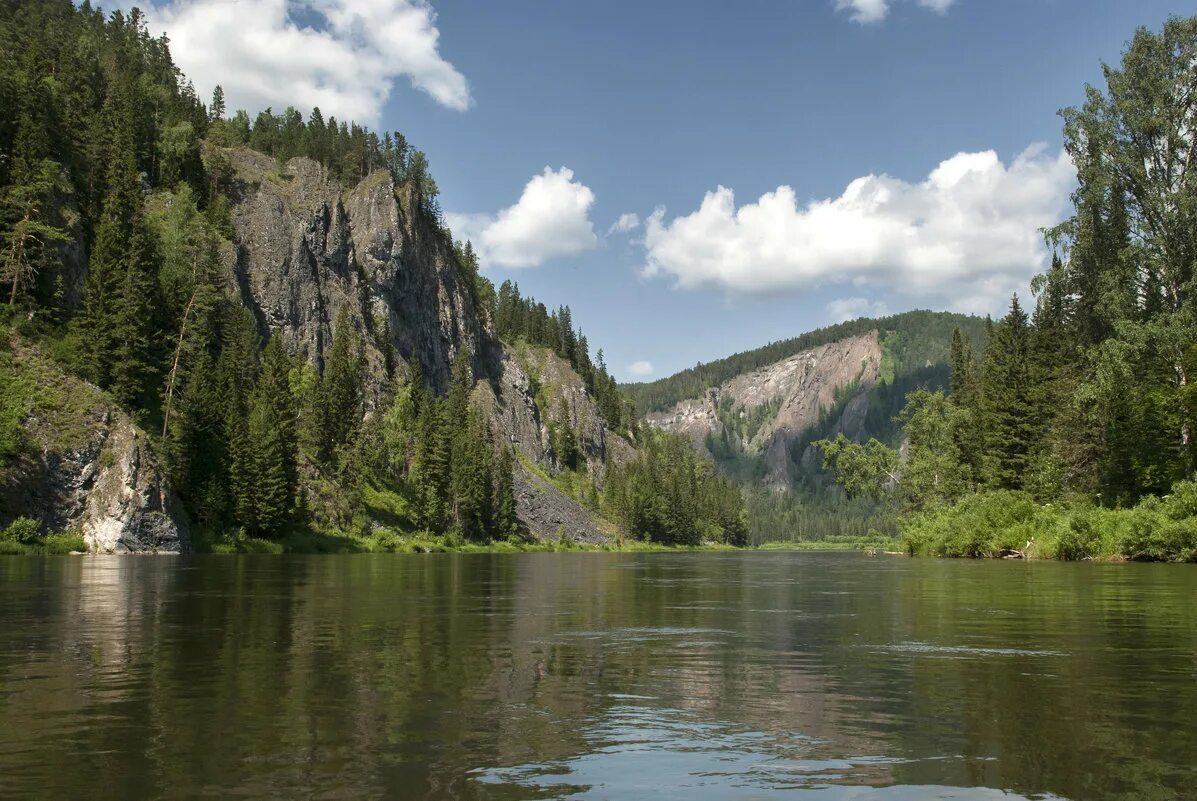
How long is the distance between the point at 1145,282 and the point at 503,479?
110m

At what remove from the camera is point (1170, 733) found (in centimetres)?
953

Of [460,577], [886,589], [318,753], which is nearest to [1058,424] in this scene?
[886,589]

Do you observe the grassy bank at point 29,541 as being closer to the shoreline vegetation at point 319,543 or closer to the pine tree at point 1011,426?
the shoreline vegetation at point 319,543

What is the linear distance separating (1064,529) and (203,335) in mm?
91258

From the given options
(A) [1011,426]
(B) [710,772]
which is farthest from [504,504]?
(B) [710,772]

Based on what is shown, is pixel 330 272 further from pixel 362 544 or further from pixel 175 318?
pixel 362 544

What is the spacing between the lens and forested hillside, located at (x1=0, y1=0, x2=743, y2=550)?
237 ft

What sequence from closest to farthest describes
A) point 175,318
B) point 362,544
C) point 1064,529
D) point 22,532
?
1. point 1064,529
2. point 22,532
3. point 362,544
4. point 175,318

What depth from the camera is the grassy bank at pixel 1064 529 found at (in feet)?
163

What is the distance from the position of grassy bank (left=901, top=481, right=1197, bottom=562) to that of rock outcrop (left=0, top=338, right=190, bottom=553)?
2538 inches

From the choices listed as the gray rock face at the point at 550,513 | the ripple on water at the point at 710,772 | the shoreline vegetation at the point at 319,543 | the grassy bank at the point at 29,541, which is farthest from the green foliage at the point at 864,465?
the ripple on water at the point at 710,772

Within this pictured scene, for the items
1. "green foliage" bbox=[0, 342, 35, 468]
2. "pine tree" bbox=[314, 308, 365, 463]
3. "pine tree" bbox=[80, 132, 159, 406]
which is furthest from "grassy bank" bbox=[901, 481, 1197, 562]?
"pine tree" bbox=[314, 308, 365, 463]

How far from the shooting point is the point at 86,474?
224 feet

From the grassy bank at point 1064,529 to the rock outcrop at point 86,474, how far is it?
6445 cm
